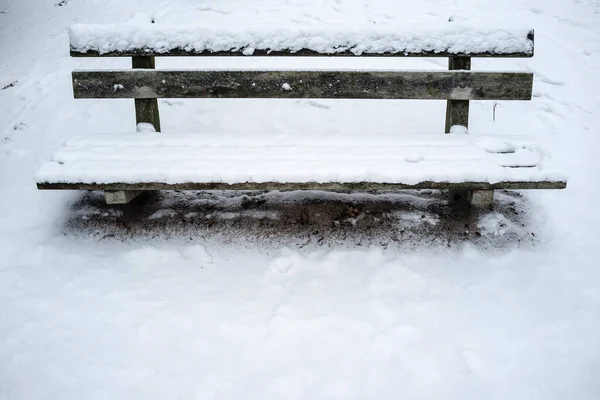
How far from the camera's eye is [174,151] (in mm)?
3107

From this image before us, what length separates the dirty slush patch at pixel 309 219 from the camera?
320 cm

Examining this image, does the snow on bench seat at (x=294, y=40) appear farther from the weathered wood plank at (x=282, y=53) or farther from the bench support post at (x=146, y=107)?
the bench support post at (x=146, y=107)

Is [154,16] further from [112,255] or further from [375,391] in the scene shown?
[375,391]

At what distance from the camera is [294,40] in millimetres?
3195

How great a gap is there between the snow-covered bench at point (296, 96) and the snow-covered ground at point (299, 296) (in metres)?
0.41

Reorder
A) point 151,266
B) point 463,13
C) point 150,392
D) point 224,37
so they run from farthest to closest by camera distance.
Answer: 1. point 463,13
2. point 224,37
3. point 151,266
4. point 150,392

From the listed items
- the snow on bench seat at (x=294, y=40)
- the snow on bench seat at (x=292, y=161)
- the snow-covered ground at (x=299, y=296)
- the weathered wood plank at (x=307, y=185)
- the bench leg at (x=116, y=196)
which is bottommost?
the snow-covered ground at (x=299, y=296)

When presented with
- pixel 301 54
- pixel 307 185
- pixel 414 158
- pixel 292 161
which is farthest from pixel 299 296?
pixel 301 54

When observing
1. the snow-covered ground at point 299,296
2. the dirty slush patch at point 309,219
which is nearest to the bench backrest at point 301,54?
the snow-covered ground at point 299,296

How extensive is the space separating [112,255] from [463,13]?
465 cm

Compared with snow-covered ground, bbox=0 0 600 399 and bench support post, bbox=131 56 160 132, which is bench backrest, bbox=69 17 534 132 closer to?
bench support post, bbox=131 56 160 132

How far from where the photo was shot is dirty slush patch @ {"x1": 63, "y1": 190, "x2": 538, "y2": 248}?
3.20 m

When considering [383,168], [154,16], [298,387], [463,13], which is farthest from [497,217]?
[154,16]

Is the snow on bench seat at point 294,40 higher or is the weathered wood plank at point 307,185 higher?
the snow on bench seat at point 294,40
